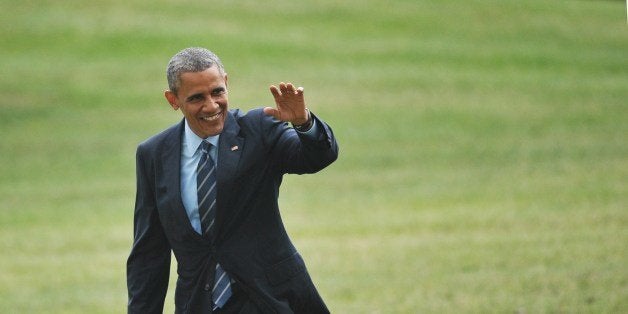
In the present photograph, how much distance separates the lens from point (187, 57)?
5129 mm

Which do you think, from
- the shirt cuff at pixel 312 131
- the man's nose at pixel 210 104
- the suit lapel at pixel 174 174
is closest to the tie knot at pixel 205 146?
the suit lapel at pixel 174 174

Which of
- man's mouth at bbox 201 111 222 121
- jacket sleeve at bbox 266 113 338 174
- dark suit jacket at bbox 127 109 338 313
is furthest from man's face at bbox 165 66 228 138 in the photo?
jacket sleeve at bbox 266 113 338 174

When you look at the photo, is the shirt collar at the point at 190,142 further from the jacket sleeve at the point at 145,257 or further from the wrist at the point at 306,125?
the wrist at the point at 306,125

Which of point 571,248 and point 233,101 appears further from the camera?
point 233,101

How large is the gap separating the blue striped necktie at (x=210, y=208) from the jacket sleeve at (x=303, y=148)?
29 cm

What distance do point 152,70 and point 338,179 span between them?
9.00 metres

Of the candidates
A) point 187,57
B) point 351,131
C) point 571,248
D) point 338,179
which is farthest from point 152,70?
point 187,57

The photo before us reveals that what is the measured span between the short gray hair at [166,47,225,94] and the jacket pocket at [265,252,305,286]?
858mm

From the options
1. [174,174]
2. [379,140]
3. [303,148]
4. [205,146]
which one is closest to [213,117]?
[205,146]

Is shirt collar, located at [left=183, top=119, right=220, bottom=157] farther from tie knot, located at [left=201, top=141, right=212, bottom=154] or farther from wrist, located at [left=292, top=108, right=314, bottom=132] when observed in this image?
A: wrist, located at [left=292, top=108, right=314, bottom=132]

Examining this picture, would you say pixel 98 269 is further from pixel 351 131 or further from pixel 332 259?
pixel 351 131

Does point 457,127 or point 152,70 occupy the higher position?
point 152,70

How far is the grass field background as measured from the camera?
12062 millimetres

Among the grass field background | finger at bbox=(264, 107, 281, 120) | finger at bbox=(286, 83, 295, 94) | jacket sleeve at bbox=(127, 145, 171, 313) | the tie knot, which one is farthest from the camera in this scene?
the grass field background
